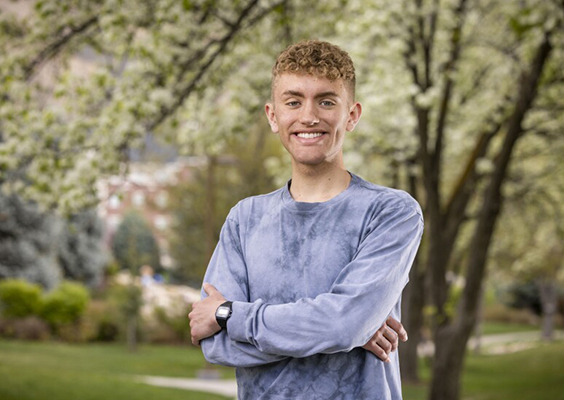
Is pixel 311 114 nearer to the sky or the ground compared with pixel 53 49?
nearer to the ground

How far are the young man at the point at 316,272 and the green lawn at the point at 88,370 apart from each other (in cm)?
1289

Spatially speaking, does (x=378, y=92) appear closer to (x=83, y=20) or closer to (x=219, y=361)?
(x=83, y=20)

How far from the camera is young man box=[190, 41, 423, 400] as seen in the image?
2.59 m

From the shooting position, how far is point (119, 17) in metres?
7.90

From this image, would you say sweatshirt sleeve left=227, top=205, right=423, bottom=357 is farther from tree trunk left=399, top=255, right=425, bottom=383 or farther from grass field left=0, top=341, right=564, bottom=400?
tree trunk left=399, top=255, right=425, bottom=383

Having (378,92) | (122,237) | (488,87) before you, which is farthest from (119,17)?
(122,237)

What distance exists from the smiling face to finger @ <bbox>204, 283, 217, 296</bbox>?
51cm

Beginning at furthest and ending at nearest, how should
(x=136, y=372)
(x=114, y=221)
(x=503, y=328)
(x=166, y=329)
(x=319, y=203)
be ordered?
(x=114, y=221) < (x=503, y=328) < (x=166, y=329) < (x=136, y=372) < (x=319, y=203)

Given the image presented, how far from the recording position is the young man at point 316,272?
8.50ft

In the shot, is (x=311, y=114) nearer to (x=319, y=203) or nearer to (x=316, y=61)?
(x=316, y=61)

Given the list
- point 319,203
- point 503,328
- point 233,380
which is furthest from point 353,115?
point 503,328

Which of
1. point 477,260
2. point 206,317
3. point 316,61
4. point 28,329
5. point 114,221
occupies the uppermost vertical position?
point 316,61

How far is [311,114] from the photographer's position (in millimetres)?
2703

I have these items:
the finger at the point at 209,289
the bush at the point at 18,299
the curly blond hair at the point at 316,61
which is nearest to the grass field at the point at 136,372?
the bush at the point at 18,299
